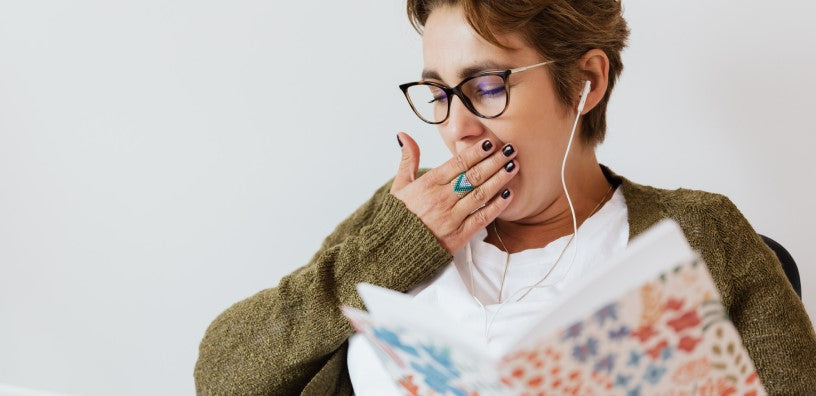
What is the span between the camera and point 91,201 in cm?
206

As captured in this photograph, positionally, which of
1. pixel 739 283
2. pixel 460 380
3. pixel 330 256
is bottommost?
pixel 739 283

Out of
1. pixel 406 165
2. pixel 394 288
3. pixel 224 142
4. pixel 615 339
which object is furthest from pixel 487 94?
pixel 224 142

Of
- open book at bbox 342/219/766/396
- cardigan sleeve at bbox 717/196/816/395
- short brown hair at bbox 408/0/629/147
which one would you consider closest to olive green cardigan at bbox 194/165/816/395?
cardigan sleeve at bbox 717/196/816/395

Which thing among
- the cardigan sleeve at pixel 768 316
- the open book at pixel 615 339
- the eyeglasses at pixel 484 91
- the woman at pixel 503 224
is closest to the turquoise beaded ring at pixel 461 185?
the woman at pixel 503 224

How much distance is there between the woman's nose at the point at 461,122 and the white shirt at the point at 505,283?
0.22 meters

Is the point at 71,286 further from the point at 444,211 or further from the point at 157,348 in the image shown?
the point at 444,211

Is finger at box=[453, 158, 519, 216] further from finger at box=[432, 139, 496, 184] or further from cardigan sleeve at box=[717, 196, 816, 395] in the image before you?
cardigan sleeve at box=[717, 196, 816, 395]

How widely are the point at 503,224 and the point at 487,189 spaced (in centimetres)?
18

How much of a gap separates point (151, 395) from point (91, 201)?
0.55m

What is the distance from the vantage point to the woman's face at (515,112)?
1265 mm

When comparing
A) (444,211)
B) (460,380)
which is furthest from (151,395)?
(460,380)

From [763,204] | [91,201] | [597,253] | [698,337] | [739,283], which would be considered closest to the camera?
[698,337]

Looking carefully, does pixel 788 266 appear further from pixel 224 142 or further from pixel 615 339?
pixel 224 142

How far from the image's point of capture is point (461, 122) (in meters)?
1.31
